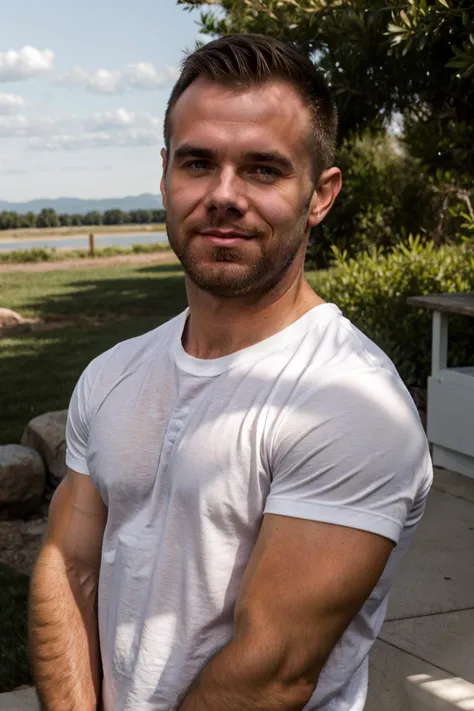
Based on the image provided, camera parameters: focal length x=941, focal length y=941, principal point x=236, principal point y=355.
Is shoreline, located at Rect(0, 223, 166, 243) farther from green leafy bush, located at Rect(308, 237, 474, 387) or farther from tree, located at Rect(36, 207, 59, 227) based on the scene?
green leafy bush, located at Rect(308, 237, 474, 387)

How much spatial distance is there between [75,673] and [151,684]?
0.87 feet

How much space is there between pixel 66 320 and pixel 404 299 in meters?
7.87

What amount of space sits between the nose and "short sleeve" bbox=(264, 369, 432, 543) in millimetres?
371

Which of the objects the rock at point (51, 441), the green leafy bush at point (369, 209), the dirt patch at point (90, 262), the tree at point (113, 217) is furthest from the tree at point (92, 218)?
the rock at point (51, 441)

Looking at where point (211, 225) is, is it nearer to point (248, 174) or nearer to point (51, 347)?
point (248, 174)

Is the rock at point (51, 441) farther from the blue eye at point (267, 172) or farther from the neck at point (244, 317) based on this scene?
the blue eye at point (267, 172)

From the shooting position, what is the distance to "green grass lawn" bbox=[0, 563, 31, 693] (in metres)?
3.82

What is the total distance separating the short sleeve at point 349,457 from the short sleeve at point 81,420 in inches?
20.4

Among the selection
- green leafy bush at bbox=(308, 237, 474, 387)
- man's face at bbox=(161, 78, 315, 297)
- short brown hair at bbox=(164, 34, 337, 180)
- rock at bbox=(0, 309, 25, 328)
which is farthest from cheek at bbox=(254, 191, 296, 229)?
rock at bbox=(0, 309, 25, 328)

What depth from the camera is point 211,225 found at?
1.71 m

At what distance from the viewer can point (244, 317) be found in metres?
1.77

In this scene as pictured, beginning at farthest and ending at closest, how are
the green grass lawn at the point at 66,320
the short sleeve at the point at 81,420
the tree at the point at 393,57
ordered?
the green grass lawn at the point at 66,320 < the tree at the point at 393,57 < the short sleeve at the point at 81,420

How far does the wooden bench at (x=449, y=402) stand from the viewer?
246 inches

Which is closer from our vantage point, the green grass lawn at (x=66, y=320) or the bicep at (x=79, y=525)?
the bicep at (x=79, y=525)
